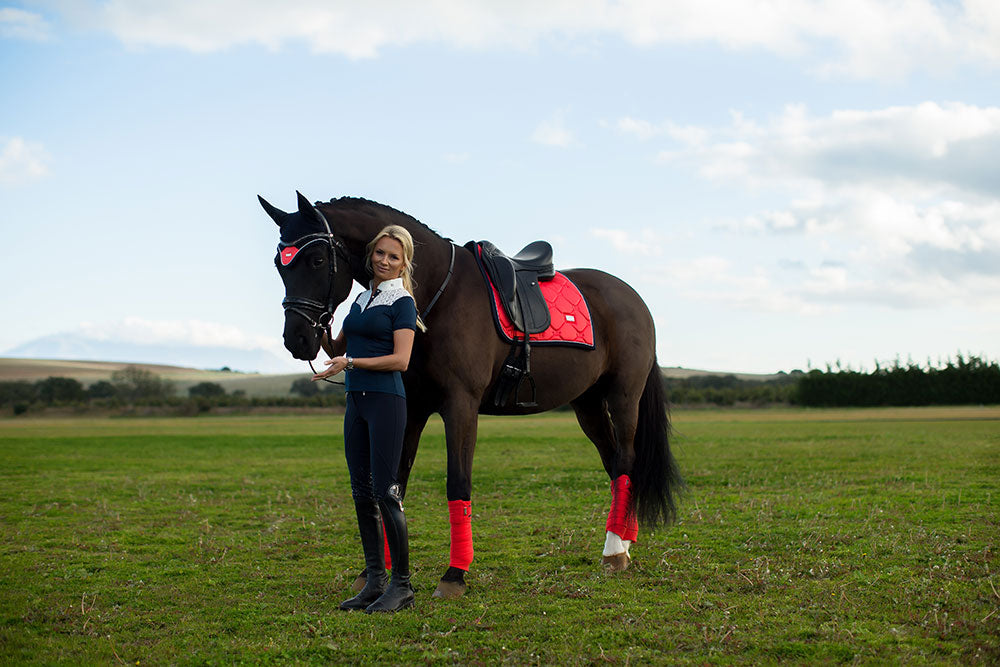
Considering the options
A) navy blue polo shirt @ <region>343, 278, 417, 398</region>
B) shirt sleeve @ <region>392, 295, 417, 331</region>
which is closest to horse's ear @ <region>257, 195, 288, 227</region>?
navy blue polo shirt @ <region>343, 278, 417, 398</region>

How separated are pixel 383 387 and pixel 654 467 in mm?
3344

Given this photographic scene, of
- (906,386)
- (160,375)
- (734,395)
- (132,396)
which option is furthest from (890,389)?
(160,375)

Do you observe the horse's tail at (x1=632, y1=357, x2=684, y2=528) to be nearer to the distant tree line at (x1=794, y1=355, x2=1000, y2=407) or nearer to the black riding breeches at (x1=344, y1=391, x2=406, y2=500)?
the black riding breeches at (x1=344, y1=391, x2=406, y2=500)

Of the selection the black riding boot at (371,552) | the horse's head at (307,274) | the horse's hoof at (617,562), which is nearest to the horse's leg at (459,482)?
the black riding boot at (371,552)

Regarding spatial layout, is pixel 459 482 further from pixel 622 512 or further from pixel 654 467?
pixel 654 467

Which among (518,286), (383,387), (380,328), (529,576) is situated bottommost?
(529,576)

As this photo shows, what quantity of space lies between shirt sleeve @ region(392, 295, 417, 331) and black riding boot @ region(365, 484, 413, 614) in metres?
1.15

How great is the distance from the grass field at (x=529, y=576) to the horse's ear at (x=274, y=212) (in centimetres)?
288

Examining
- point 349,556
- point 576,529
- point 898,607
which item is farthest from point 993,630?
point 349,556

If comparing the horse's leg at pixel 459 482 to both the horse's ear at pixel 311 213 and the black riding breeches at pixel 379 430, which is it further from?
the horse's ear at pixel 311 213

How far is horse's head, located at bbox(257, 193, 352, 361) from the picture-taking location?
18.2 ft

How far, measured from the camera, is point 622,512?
7102 mm

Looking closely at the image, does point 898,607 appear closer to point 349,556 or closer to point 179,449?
point 349,556

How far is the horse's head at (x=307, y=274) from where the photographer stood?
18.2 ft
